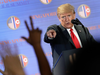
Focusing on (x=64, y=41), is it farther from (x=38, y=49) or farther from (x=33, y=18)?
(x=33, y=18)

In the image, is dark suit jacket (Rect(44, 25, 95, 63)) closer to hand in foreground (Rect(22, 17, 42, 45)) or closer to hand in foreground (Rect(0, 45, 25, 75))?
hand in foreground (Rect(22, 17, 42, 45))

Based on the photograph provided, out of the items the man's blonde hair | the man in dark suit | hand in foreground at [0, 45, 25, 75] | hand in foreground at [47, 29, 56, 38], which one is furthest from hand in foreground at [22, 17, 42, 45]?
hand in foreground at [47, 29, 56, 38]

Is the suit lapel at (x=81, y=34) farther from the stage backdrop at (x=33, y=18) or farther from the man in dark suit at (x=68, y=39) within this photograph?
the stage backdrop at (x=33, y=18)

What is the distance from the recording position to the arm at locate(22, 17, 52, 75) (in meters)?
2.20

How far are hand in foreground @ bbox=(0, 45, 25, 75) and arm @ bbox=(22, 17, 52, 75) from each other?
12.2 inches

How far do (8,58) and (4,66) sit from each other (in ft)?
0.48

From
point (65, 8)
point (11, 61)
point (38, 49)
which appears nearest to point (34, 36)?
point (38, 49)

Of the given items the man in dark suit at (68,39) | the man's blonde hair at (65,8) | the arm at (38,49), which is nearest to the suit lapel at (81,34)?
the man in dark suit at (68,39)

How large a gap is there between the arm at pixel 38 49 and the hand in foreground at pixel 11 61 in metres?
0.31

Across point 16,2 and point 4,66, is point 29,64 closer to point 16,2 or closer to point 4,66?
point 4,66

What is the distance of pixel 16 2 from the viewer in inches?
100.0

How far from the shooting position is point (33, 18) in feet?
8.00

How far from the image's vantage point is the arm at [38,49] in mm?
2196

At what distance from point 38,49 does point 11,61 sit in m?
0.50
